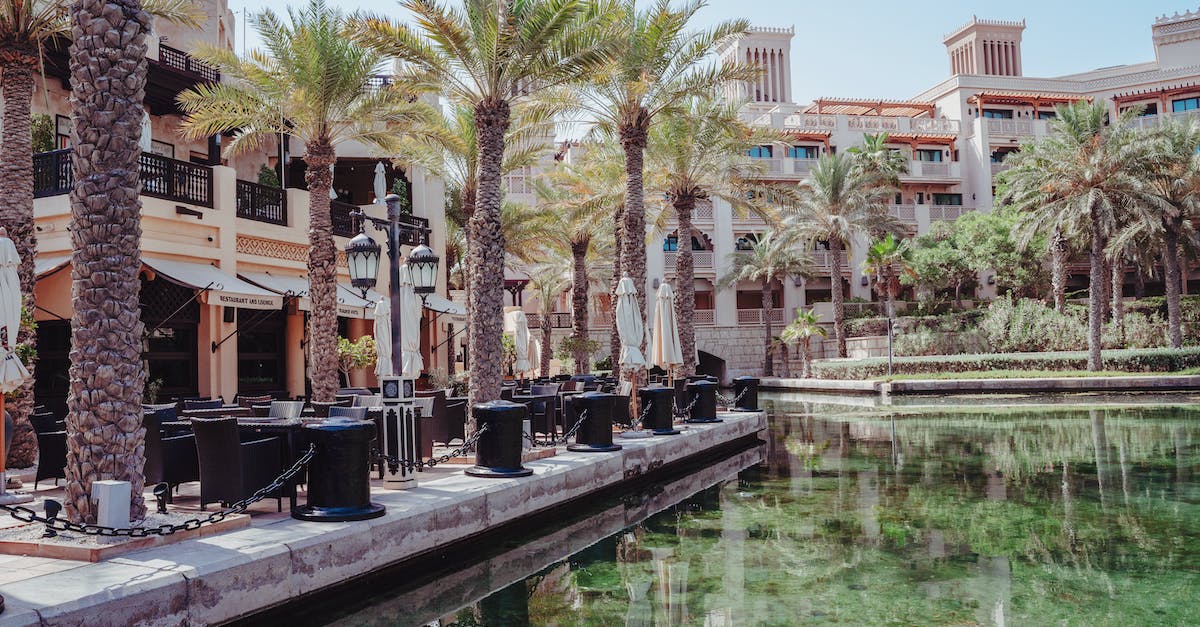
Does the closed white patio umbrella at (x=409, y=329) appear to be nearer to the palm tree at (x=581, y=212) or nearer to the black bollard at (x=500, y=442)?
the black bollard at (x=500, y=442)

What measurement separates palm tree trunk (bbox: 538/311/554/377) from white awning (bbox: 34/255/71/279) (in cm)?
1470

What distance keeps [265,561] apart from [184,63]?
61.4 ft

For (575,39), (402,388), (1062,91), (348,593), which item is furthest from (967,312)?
(348,593)

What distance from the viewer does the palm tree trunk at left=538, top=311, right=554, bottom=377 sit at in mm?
29825

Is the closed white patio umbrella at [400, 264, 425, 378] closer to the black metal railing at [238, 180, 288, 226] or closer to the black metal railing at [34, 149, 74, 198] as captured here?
the black metal railing at [34, 149, 74, 198]

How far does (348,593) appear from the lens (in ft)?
20.9

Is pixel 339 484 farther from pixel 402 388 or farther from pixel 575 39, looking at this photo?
pixel 575 39

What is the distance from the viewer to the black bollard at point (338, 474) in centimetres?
690

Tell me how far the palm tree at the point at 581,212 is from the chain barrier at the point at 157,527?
18914 mm

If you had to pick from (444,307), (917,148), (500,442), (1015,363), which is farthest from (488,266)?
(917,148)

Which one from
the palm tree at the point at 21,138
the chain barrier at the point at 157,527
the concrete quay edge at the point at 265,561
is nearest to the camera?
the concrete quay edge at the point at 265,561

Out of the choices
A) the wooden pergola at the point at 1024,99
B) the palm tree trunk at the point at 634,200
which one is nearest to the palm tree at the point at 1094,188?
the wooden pergola at the point at 1024,99

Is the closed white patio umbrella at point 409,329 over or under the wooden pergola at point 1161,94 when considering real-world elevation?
under

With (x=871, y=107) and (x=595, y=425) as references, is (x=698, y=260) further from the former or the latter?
(x=595, y=425)
